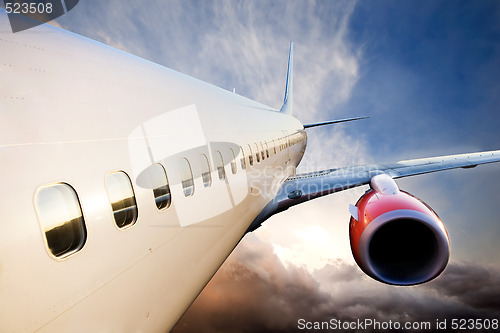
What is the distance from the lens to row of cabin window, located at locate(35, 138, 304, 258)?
1494 millimetres

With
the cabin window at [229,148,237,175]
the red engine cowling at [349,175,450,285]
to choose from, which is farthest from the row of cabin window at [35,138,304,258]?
the red engine cowling at [349,175,450,285]

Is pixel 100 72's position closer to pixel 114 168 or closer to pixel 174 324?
pixel 114 168

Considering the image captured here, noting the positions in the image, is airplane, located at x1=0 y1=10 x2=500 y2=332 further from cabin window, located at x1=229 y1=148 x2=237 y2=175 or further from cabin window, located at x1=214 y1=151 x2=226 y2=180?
cabin window, located at x1=229 y1=148 x2=237 y2=175

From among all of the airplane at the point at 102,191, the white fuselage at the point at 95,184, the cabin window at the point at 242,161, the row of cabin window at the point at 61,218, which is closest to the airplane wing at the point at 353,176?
the cabin window at the point at 242,161

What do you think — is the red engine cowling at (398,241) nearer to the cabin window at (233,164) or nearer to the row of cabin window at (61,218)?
the cabin window at (233,164)

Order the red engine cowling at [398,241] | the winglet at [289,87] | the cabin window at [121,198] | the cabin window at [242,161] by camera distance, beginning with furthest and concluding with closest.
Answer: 1. the winglet at [289,87]
2. the cabin window at [242,161]
3. the red engine cowling at [398,241]
4. the cabin window at [121,198]

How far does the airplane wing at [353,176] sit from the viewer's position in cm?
759

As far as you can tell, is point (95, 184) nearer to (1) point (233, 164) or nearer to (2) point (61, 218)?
(2) point (61, 218)

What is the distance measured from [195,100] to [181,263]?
258 centimetres

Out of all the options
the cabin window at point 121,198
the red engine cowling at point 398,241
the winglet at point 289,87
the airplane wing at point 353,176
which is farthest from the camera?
the winglet at point 289,87

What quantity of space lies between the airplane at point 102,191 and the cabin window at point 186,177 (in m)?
0.02

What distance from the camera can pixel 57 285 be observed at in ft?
4.87

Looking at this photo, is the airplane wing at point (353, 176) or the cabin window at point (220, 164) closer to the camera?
the cabin window at point (220, 164)

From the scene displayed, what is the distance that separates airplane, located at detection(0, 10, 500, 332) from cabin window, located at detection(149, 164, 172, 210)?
13mm
